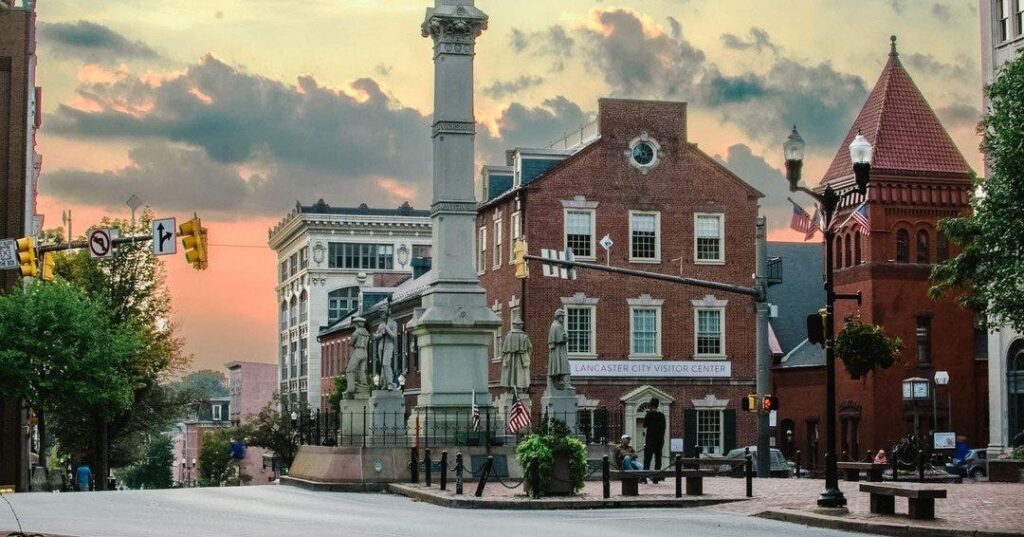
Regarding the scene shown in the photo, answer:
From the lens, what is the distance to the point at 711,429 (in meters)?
67.7

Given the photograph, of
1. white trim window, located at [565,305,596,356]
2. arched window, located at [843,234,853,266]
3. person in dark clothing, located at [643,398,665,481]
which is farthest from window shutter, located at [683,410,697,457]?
person in dark clothing, located at [643,398,665,481]

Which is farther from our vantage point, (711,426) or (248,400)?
(248,400)

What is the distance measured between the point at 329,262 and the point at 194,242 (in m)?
89.6

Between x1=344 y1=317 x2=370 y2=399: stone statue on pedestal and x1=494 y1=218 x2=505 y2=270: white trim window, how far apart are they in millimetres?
31059

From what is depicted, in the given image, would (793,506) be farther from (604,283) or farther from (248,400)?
(248,400)

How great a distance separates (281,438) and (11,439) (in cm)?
3148

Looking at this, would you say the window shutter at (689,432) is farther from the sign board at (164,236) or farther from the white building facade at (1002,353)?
the sign board at (164,236)

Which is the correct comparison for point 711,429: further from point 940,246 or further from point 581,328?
point 940,246

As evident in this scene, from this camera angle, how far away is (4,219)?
216 feet

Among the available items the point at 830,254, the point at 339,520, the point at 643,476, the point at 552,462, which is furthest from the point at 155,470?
the point at 830,254

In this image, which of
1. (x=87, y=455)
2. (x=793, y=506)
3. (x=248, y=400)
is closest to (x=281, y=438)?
(x=87, y=455)

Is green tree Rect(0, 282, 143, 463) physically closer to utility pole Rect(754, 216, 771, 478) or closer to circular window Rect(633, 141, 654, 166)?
circular window Rect(633, 141, 654, 166)

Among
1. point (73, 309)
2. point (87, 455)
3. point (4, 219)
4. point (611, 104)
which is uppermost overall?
point (611, 104)

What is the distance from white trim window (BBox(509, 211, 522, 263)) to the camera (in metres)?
67.5
